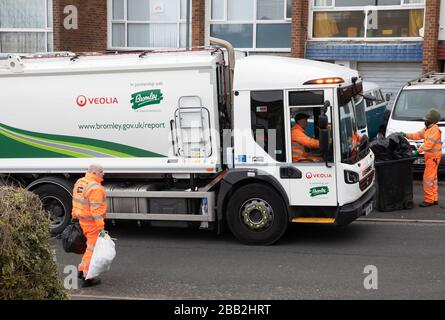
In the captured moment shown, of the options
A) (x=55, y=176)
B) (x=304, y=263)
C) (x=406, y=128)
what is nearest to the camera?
(x=304, y=263)

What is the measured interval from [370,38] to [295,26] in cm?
237

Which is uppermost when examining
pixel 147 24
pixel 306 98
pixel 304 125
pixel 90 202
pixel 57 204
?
pixel 147 24

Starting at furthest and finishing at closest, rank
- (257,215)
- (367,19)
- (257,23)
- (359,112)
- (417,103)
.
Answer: (257,23) < (367,19) < (417,103) < (359,112) < (257,215)

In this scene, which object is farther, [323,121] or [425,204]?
[425,204]

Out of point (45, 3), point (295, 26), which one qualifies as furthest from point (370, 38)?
point (45, 3)

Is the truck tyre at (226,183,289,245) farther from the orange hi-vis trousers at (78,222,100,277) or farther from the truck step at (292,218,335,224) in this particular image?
the orange hi-vis trousers at (78,222,100,277)

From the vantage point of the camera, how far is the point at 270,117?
793 cm

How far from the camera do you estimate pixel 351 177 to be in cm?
779

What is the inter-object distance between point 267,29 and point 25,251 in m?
17.1

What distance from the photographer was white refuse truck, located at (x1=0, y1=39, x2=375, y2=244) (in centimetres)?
780

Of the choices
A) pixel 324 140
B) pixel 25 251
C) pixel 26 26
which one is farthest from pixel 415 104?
pixel 26 26

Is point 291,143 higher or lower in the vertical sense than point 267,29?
lower

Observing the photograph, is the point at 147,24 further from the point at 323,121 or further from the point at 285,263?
the point at 285,263
